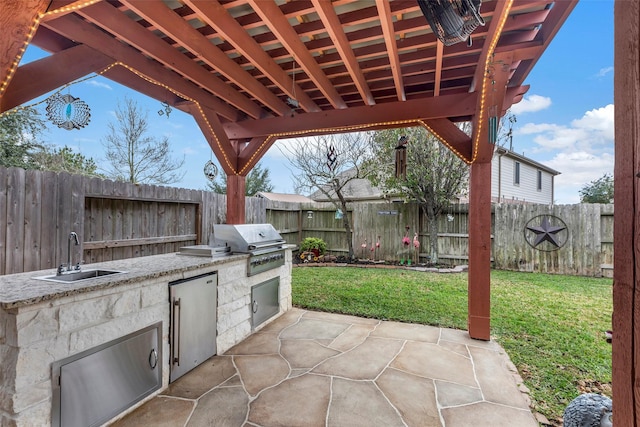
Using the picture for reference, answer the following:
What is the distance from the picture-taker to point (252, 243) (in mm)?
3602

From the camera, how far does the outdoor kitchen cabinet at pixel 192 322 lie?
2533 millimetres

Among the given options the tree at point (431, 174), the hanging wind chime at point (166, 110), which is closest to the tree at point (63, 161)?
the hanging wind chime at point (166, 110)

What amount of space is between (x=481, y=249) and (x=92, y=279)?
365 centimetres

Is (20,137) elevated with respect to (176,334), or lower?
elevated

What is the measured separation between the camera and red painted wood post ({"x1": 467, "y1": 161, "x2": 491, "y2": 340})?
3406 millimetres

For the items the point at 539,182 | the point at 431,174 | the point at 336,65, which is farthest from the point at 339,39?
the point at 539,182

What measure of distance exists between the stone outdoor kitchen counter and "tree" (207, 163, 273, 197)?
50.7 feet

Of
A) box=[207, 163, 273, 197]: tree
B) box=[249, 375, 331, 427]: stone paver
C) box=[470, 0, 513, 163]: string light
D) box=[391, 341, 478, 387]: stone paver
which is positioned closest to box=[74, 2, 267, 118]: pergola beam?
box=[470, 0, 513, 163]: string light

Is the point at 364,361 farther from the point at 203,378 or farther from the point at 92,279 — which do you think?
the point at 92,279

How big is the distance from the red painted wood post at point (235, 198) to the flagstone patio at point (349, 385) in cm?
173

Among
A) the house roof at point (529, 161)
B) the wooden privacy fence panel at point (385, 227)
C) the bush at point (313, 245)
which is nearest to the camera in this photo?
the wooden privacy fence panel at point (385, 227)

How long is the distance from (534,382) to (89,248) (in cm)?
507

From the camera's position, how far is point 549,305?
457 cm

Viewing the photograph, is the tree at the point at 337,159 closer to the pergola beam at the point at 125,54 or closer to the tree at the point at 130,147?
the tree at the point at 130,147
